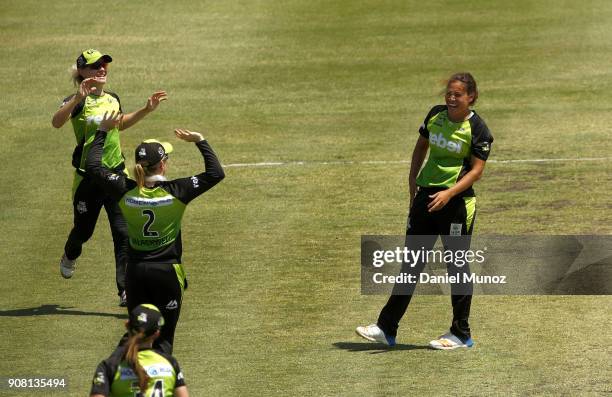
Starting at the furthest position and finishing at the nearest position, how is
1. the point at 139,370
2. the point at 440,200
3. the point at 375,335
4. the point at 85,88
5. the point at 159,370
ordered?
the point at 85,88 < the point at 375,335 < the point at 440,200 < the point at 159,370 < the point at 139,370

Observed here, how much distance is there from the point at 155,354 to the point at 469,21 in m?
20.5

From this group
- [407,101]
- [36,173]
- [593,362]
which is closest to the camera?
[593,362]

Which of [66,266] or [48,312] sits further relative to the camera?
[66,266]

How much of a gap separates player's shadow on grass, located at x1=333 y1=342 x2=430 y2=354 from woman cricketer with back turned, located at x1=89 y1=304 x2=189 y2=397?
13.6ft

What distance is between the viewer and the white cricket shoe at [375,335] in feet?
42.4

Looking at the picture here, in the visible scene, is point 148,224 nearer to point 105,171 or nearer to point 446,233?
point 105,171

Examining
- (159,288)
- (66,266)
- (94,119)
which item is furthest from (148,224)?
(66,266)

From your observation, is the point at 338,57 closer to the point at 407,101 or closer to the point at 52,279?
the point at 407,101

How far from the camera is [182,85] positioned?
24.9 m

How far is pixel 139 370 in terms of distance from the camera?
28.8 ft

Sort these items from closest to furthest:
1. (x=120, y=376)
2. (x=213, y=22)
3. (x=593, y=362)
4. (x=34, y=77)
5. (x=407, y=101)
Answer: (x=120, y=376) → (x=593, y=362) → (x=407, y=101) → (x=34, y=77) → (x=213, y=22)

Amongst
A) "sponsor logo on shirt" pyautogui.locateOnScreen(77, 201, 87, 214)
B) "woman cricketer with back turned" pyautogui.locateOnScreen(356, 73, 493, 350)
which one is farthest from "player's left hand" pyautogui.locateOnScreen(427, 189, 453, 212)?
"sponsor logo on shirt" pyautogui.locateOnScreen(77, 201, 87, 214)

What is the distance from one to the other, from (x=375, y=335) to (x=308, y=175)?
7.05 m

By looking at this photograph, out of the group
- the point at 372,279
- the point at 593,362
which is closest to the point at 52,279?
the point at 372,279
